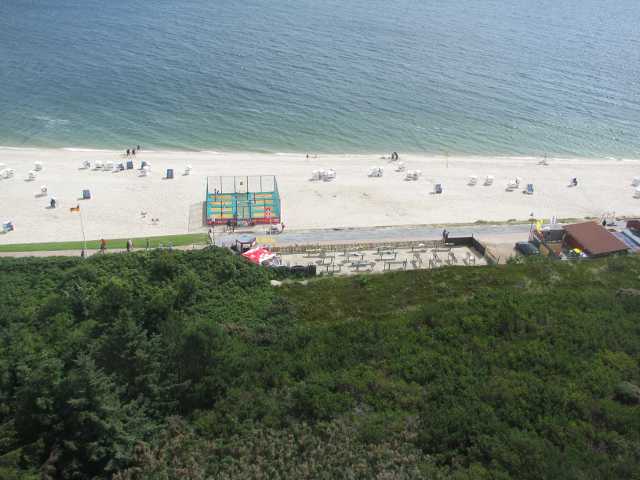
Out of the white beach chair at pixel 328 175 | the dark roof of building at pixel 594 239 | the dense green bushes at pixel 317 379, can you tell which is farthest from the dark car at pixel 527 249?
the white beach chair at pixel 328 175

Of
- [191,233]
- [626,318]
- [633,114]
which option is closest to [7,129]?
[191,233]

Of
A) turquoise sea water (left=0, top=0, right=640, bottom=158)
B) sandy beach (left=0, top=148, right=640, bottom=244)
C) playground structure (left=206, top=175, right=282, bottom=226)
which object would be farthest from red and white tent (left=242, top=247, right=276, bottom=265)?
turquoise sea water (left=0, top=0, right=640, bottom=158)

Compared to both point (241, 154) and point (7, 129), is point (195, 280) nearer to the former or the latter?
→ point (241, 154)

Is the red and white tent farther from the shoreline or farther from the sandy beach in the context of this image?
the shoreline

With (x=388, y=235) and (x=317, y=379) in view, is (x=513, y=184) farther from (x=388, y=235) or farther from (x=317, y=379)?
(x=317, y=379)

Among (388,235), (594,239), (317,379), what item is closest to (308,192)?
(388,235)

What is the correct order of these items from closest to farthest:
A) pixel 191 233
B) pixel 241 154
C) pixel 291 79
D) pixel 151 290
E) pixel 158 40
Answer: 1. pixel 151 290
2. pixel 191 233
3. pixel 241 154
4. pixel 291 79
5. pixel 158 40
